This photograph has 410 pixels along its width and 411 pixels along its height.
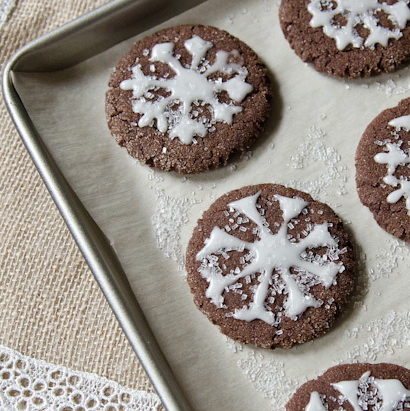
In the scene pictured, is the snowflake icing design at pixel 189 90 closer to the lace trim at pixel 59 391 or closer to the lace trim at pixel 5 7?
the lace trim at pixel 5 7

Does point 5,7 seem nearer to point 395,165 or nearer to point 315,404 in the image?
point 395,165

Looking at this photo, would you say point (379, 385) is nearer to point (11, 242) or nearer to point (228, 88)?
point (228, 88)

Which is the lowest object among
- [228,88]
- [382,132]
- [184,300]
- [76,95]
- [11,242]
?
[184,300]

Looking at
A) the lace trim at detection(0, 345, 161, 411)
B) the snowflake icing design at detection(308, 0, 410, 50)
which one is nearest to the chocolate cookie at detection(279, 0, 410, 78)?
the snowflake icing design at detection(308, 0, 410, 50)

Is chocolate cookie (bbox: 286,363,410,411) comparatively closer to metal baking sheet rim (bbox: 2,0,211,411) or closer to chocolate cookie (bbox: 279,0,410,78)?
metal baking sheet rim (bbox: 2,0,211,411)

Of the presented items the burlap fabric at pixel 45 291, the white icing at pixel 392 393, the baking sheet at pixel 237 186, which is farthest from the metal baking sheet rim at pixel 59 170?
the white icing at pixel 392 393

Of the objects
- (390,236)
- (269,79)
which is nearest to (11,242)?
(269,79)

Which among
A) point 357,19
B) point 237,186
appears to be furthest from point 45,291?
point 357,19
